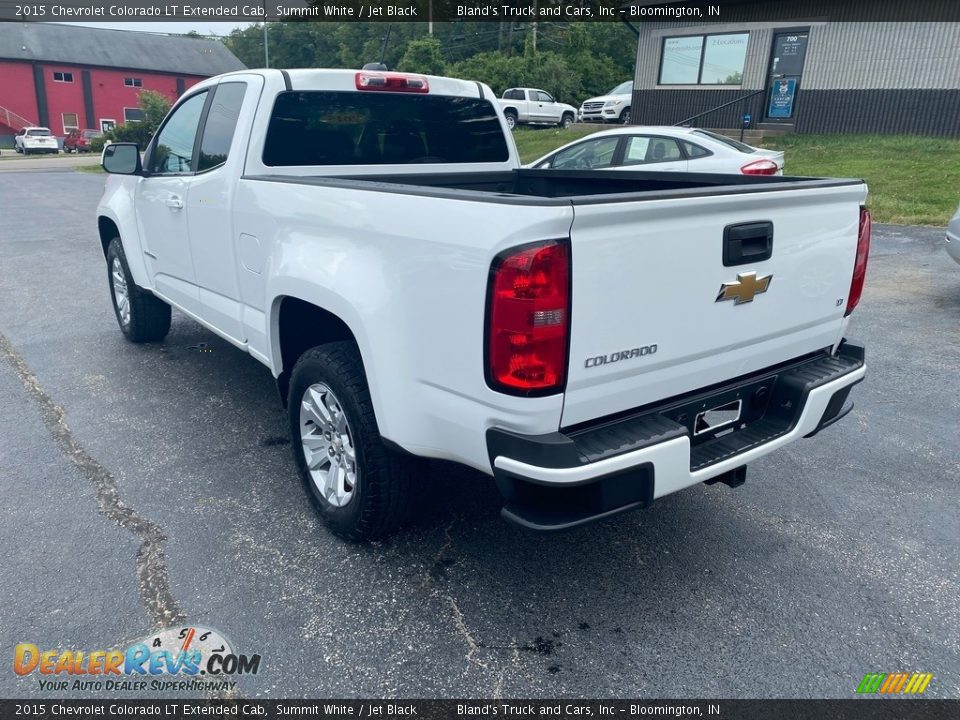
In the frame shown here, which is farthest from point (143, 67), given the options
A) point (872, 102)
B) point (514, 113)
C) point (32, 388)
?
point (32, 388)

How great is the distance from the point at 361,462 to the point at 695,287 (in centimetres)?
143

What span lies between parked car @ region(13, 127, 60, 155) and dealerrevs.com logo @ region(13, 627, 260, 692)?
50.1 metres

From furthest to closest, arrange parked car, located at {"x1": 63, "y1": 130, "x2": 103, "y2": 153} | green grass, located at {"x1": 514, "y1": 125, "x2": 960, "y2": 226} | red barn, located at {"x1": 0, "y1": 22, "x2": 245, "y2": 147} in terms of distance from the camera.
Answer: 1. red barn, located at {"x1": 0, "y1": 22, "x2": 245, "y2": 147}
2. parked car, located at {"x1": 63, "y1": 130, "x2": 103, "y2": 153}
3. green grass, located at {"x1": 514, "y1": 125, "x2": 960, "y2": 226}

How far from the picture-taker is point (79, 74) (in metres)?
55.0

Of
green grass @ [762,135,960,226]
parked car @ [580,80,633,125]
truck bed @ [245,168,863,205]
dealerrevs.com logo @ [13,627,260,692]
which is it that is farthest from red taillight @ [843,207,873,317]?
parked car @ [580,80,633,125]

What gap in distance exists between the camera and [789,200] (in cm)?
282

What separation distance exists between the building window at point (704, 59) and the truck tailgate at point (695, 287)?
18795mm

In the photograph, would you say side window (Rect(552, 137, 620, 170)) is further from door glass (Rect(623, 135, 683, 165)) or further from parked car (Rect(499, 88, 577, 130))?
parked car (Rect(499, 88, 577, 130))

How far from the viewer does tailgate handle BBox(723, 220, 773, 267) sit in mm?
2619

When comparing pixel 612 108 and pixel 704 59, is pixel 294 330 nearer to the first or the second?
pixel 704 59

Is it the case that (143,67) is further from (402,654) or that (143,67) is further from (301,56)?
(402,654)

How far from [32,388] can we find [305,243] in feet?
10.0

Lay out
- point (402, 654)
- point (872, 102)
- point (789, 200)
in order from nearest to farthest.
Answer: point (402, 654), point (789, 200), point (872, 102)

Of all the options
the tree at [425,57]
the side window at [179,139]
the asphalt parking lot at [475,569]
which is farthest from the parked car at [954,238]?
the tree at [425,57]
